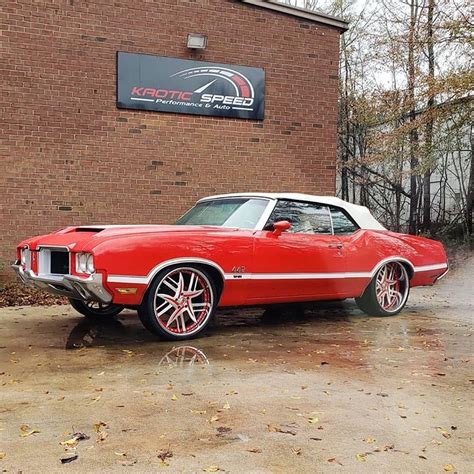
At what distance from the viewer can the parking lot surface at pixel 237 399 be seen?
258 cm

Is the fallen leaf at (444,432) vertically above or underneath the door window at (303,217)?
underneath

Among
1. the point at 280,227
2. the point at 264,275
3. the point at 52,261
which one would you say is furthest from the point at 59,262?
the point at 280,227

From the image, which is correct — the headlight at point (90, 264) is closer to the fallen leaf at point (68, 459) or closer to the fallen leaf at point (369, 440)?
the fallen leaf at point (68, 459)

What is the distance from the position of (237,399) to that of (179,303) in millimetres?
1818

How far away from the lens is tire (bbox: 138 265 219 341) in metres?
5.00

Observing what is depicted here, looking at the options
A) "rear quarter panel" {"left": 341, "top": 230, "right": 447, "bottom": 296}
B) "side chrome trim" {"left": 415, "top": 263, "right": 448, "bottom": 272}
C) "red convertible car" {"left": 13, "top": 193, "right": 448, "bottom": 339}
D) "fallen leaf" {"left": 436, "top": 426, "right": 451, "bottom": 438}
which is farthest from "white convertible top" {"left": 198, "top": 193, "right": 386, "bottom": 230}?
"fallen leaf" {"left": 436, "top": 426, "right": 451, "bottom": 438}

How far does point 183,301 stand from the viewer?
5156 mm

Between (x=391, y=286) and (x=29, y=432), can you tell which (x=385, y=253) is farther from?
(x=29, y=432)

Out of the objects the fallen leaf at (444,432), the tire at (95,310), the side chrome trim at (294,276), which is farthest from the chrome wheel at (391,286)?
the fallen leaf at (444,432)

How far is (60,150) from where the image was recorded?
909 centimetres

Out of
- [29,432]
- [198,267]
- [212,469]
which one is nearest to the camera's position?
[212,469]

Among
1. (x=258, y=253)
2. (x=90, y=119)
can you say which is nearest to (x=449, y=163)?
(x=90, y=119)

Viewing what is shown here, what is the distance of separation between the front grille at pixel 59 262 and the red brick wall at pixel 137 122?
398 centimetres

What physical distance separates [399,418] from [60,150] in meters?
7.39
